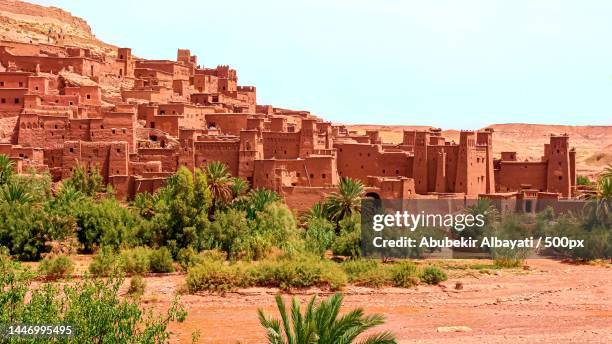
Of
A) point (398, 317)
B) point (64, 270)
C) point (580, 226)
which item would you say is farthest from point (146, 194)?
point (580, 226)

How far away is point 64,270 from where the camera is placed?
2827 cm

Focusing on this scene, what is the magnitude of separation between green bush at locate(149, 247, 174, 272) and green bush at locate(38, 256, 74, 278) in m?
2.79

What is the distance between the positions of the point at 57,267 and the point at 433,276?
A: 11.5 m

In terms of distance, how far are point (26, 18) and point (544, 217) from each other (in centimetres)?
3987

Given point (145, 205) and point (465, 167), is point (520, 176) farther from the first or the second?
point (145, 205)

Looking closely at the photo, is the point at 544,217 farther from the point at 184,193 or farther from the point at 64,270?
the point at 64,270

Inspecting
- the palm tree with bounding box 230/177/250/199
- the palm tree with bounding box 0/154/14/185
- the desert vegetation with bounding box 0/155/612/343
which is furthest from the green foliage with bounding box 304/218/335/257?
the palm tree with bounding box 0/154/14/185

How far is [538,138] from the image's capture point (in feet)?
316

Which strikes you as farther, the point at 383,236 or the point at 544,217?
the point at 544,217

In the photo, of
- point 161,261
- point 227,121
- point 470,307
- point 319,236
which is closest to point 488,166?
point 319,236

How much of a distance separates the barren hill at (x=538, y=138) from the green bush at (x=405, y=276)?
36.1 m

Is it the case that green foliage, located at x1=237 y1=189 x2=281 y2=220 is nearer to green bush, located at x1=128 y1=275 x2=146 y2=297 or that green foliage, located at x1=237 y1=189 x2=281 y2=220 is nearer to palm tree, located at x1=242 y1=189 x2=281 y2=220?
palm tree, located at x1=242 y1=189 x2=281 y2=220

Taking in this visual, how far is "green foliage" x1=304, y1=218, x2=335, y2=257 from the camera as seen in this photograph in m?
31.9
